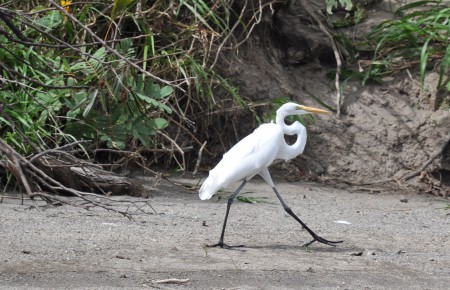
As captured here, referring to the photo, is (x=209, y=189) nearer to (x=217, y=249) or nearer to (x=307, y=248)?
(x=217, y=249)

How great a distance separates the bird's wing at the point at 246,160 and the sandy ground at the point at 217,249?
375 millimetres

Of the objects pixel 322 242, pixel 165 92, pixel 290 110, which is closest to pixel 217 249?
pixel 322 242

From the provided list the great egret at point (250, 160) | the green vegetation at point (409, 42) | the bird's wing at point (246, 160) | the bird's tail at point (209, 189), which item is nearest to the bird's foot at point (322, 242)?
the great egret at point (250, 160)

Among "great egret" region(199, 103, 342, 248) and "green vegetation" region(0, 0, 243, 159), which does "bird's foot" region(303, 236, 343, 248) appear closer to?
"great egret" region(199, 103, 342, 248)

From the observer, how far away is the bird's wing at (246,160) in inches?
234

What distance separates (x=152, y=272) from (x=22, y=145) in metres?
2.52

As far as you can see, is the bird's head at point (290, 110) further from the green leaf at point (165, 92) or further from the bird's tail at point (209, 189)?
the green leaf at point (165, 92)

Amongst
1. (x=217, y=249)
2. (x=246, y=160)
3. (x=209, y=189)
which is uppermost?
(x=246, y=160)

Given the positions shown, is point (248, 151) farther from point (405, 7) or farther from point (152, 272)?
point (405, 7)

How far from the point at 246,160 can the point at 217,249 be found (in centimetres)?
62

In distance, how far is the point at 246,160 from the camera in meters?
5.98

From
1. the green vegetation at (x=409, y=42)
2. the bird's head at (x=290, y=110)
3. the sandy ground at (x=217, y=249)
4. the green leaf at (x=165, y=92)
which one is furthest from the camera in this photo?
the green vegetation at (x=409, y=42)

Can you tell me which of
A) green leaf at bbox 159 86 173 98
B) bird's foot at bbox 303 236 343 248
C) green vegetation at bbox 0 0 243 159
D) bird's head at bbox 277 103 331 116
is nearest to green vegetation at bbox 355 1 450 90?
green vegetation at bbox 0 0 243 159

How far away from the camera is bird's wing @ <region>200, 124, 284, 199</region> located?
595cm
